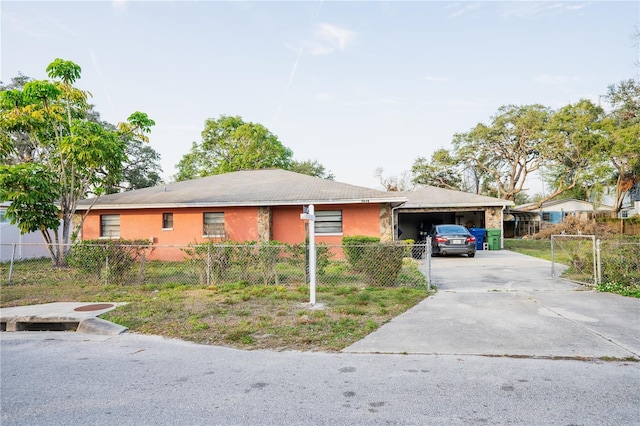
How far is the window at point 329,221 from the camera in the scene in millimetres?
15883

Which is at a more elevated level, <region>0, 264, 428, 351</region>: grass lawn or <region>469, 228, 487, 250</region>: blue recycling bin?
<region>469, 228, 487, 250</region>: blue recycling bin

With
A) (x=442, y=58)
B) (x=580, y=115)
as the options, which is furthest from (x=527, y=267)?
(x=580, y=115)

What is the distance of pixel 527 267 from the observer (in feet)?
41.0

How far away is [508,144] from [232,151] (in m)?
26.6

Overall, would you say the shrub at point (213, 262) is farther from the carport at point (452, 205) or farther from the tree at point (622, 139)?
the tree at point (622, 139)

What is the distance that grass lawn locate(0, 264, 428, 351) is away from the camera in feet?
17.7

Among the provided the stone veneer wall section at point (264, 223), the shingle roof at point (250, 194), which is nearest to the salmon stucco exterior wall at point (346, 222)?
the stone veneer wall section at point (264, 223)

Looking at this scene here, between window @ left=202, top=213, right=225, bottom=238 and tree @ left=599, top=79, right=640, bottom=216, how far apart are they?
2745 centimetres

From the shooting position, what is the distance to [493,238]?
795 inches

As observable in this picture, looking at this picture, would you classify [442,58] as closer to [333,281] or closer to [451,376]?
[333,281]

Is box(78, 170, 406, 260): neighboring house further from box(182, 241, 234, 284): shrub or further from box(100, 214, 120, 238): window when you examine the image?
box(182, 241, 234, 284): shrub

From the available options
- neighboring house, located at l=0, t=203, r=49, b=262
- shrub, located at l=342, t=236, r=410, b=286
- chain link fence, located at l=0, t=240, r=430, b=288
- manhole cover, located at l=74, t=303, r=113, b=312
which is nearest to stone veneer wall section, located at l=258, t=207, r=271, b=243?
chain link fence, located at l=0, t=240, r=430, b=288

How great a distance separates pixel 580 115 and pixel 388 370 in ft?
113

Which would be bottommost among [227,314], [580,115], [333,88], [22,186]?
[227,314]
